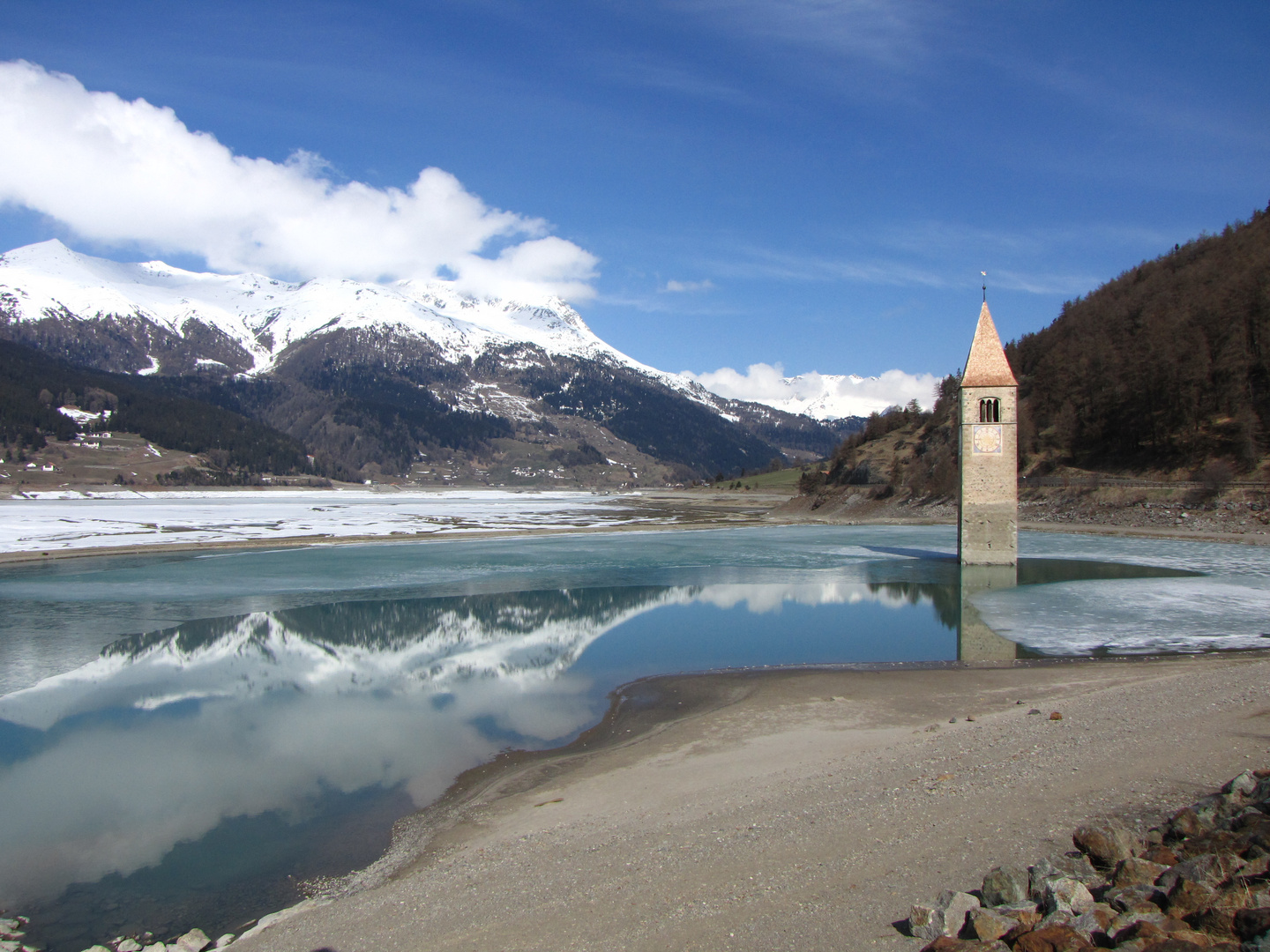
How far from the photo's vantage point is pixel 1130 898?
5.77 m

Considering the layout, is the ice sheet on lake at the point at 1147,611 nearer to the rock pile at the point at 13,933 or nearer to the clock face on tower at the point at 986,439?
the clock face on tower at the point at 986,439

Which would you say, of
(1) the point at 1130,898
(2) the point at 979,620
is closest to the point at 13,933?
(1) the point at 1130,898

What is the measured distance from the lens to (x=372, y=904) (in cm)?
795

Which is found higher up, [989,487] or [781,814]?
[989,487]

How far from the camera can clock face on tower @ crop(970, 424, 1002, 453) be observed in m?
37.8

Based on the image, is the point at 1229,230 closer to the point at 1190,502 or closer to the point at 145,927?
the point at 1190,502

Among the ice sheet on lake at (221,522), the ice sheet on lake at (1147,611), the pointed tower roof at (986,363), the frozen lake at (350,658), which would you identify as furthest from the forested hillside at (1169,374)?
the ice sheet on lake at (221,522)

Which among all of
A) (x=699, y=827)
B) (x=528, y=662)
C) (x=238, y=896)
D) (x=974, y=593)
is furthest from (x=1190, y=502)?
(x=238, y=896)

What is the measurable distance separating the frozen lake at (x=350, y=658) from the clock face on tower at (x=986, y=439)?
20.2ft

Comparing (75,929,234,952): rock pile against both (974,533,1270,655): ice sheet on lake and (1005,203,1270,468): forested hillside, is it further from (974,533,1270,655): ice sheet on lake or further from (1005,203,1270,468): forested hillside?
(1005,203,1270,468): forested hillside

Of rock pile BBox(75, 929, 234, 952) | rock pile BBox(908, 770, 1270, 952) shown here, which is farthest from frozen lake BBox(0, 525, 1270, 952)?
rock pile BBox(908, 770, 1270, 952)

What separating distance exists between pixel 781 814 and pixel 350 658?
15010mm

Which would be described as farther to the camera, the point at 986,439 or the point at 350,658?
the point at 986,439

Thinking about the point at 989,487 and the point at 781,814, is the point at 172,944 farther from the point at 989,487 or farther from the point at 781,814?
the point at 989,487
